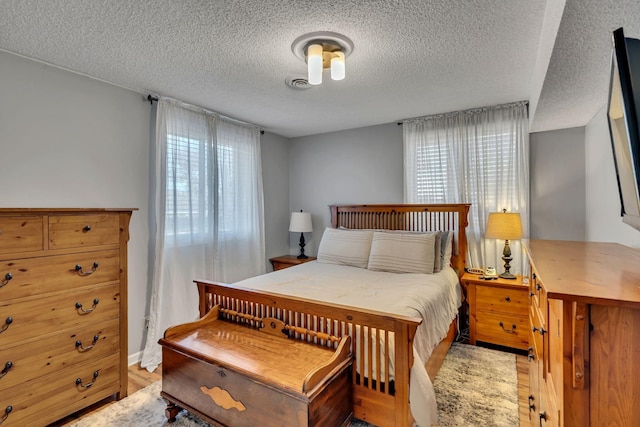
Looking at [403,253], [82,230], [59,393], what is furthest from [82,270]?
[403,253]

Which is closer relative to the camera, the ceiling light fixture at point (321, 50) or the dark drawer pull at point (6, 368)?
the dark drawer pull at point (6, 368)

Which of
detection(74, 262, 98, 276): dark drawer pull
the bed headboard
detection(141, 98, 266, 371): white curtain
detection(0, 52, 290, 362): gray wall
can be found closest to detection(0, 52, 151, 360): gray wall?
detection(0, 52, 290, 362): gray wall

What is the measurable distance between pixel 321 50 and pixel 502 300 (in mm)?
2571

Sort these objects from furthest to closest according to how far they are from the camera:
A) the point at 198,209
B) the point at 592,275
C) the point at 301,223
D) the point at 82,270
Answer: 1. the point at 301,223
2. the point at 198,209
3. the point at 82,270
4. the point at 592,275

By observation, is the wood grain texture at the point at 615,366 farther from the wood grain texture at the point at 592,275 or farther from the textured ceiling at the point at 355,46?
the textured ceiling at the point at 355,46

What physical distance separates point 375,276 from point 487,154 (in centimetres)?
174

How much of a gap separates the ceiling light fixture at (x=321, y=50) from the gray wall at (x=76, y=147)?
169 centimetres

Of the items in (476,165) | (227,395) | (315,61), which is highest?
(315,61)

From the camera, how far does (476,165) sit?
3.25m

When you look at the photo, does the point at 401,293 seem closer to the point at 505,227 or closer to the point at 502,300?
the point at 502,300

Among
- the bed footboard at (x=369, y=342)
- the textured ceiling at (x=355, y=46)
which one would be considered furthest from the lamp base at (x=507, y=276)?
the bed footboard at (x=369, y=342)

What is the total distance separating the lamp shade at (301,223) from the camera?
411cm

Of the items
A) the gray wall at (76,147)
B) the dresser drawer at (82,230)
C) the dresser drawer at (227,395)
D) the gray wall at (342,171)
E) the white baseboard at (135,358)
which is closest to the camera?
the dresser drawer at (227,395)

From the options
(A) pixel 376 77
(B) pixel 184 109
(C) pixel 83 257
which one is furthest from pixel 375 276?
(B) pixel 184 109
